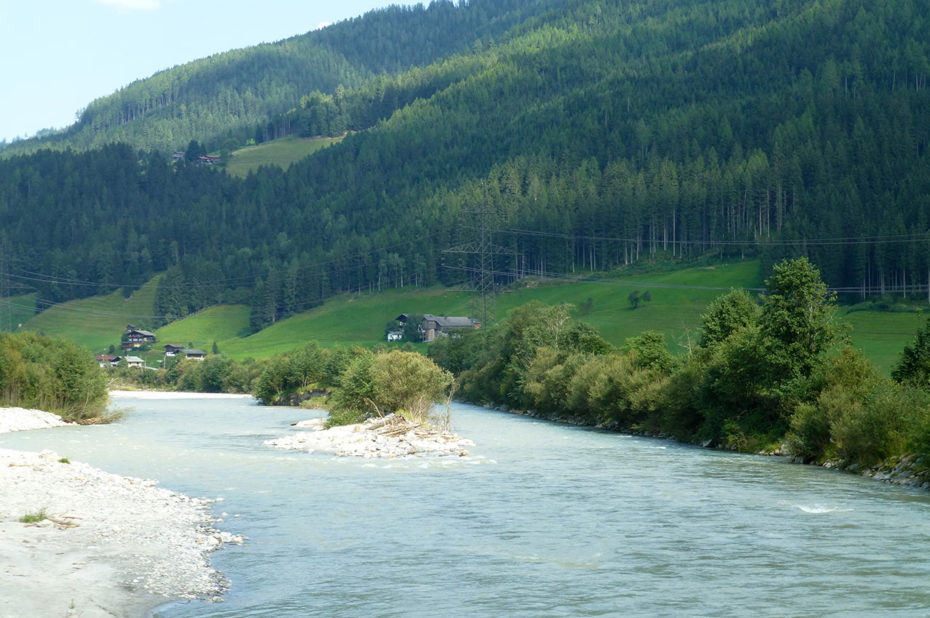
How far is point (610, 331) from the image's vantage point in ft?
534

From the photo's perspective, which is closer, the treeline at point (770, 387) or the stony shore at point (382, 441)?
the treeline at point (770, 387)

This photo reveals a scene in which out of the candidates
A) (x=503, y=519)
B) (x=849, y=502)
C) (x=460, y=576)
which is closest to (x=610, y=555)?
(x=460, y=576)

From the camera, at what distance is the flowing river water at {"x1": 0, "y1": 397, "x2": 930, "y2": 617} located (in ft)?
76.1

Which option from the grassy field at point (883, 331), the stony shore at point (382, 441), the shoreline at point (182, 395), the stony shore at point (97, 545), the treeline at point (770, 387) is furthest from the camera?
the shoreline at point (182, 395)

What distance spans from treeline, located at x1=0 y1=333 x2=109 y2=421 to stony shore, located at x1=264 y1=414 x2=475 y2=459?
32940mm

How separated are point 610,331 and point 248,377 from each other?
71.1m

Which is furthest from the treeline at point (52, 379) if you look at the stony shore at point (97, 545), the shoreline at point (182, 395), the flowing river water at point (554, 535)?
the shoreline at point (182, 395)

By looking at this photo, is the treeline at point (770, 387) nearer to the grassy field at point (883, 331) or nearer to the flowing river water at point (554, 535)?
the flowing river water at point (554, 535)

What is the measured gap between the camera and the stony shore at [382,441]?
6188 cm

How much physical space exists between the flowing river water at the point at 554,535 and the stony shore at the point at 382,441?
283cm

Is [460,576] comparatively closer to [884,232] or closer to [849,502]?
[849,502]

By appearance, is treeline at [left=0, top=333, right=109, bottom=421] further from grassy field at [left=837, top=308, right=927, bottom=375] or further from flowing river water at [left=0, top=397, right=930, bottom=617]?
grassy field at [left=837, top=308, right=927, bottom=375]

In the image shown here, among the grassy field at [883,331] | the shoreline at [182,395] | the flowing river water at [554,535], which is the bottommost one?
the shoreline at [182,395]

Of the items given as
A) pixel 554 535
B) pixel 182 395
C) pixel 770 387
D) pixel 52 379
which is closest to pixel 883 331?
pixel 770 387
